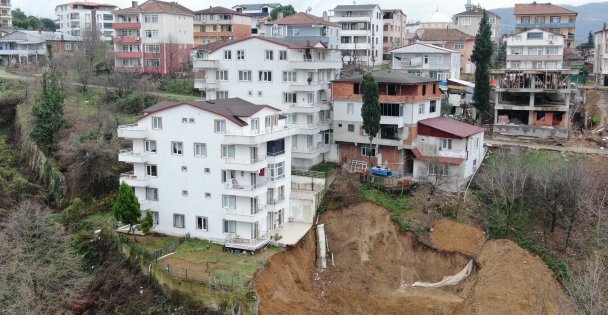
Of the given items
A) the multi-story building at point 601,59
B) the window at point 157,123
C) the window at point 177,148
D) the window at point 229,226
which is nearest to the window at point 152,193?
the window at point 177,148

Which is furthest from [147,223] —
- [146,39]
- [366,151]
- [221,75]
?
[146,39]

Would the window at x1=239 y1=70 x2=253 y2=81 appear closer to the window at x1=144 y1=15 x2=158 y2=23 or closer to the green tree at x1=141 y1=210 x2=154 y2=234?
the green tree at x1=141 y1=210 x2=154 y2=234

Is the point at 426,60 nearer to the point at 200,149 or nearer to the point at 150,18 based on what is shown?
the point at 150,18

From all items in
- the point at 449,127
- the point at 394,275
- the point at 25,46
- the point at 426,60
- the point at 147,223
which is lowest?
the point at 394,275

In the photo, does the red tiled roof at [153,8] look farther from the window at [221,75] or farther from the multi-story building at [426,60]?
the multi-story building at [426,60]

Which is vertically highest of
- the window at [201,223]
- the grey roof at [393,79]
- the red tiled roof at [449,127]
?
the grey roof at [393,79]

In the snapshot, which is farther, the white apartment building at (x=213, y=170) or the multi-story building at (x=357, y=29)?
the multi-story building at (x=357, y=29)

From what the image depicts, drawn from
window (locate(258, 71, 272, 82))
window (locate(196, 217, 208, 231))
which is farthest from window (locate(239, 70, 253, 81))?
window (locate(196, 217, 208, 231))
